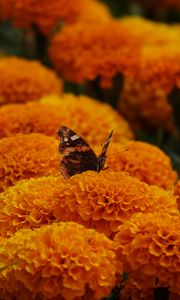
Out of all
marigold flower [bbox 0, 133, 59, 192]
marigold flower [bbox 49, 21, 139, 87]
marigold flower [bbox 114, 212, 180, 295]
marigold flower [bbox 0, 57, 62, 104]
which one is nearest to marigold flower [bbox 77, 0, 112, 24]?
marigold flower [bbox 49, 21, 139, 87]

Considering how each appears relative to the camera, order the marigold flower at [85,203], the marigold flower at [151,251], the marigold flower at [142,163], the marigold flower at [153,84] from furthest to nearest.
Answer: the marigold flower at [153,84], the marigold flower at [142,163], the marigold flower at [85,203], the marigold flower at [151,251]

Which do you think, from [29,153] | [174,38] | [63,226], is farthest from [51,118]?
[174,38]

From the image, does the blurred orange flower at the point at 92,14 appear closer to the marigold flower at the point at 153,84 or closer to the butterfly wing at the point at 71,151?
the marigold flower at the point at 153,84

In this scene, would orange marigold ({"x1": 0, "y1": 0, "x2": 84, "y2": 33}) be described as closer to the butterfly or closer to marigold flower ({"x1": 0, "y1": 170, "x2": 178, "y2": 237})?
the butterfly

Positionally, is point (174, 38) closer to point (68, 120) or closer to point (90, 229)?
point (68, 120)

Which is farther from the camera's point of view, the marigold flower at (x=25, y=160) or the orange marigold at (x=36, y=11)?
the orange marigold at (x=36, y=11)

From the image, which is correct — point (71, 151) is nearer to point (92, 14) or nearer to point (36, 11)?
point (36, 11)

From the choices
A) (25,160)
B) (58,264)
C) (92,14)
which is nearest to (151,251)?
(58,264)

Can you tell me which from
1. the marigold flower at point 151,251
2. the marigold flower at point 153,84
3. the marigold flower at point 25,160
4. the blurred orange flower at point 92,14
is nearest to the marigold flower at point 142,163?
the marigold flower at point 25,160
